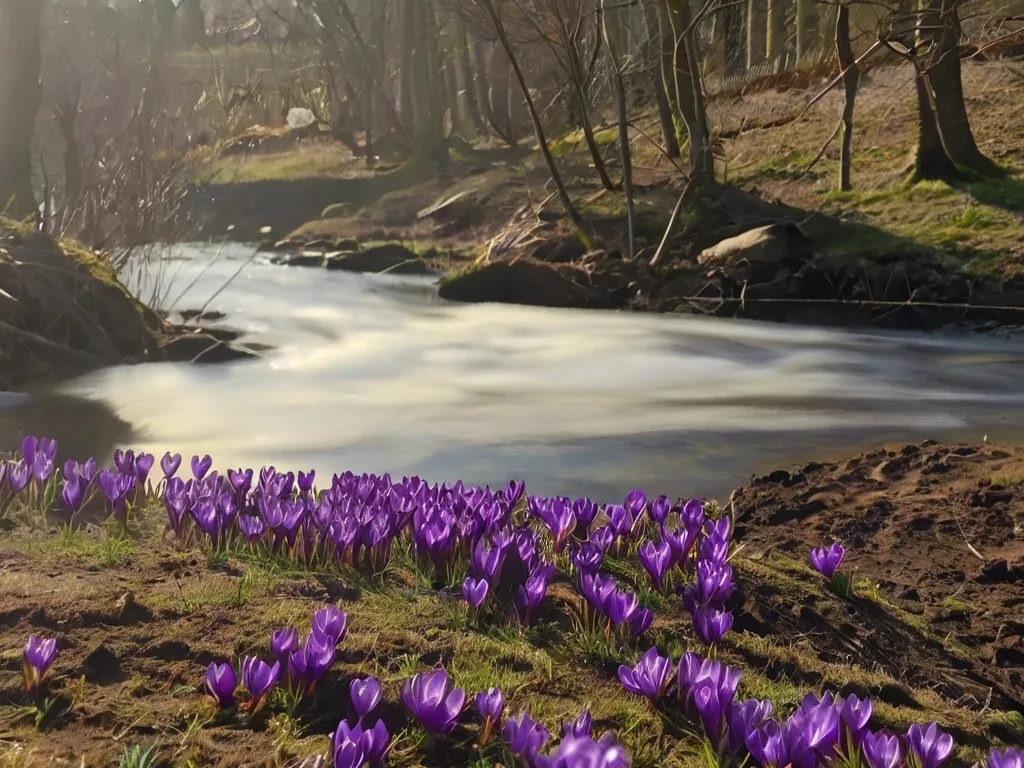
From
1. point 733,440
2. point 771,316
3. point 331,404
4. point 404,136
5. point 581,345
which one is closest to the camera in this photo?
point 733,440

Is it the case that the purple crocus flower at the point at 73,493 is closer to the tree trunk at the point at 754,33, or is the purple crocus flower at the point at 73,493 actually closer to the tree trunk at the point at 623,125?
the tree trunk at the point at 623,125

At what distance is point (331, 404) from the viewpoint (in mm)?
8062

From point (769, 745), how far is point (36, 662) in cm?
166

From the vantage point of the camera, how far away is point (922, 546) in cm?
443

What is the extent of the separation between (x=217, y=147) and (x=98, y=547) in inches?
268

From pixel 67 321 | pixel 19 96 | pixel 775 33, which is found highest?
pixel 775 33

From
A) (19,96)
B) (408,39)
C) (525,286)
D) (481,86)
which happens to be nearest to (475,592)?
(19,96)

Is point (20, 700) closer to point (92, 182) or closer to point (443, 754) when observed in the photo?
point (443, 754)

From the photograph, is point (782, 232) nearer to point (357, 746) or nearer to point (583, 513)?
point (583, 513)

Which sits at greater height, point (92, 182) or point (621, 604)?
point (92, 182)

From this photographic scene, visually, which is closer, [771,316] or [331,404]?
[331,404]

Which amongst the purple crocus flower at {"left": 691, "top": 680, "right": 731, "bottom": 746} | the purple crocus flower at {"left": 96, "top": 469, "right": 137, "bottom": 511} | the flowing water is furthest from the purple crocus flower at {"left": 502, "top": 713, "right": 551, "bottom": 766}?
the flowing water

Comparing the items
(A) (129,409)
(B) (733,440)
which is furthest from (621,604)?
(A) (129,409)

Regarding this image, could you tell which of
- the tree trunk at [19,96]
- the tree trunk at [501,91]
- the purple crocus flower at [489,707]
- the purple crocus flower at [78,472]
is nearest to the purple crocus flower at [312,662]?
the purple crocus flower at [489,707]
